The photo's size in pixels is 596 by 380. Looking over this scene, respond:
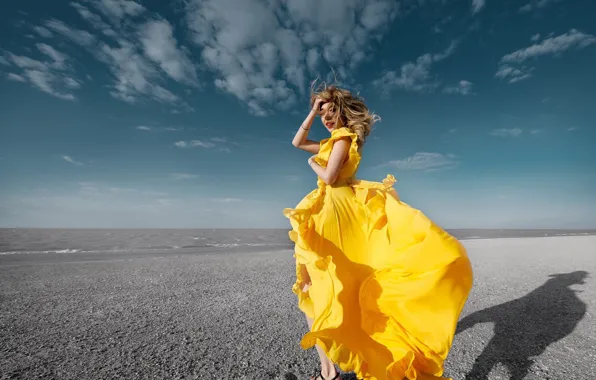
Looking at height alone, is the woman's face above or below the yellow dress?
above

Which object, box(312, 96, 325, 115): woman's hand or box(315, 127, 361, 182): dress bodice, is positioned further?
box(312, 96, 325, 115): woman's hand

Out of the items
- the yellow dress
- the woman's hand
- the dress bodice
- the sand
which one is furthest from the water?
the yellow dress

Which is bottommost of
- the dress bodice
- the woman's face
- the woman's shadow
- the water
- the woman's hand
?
the woman's shadow

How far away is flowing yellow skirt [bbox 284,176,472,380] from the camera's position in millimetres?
2156

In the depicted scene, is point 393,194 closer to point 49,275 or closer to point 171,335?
point 171,335

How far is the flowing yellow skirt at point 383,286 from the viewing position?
7.07 ft

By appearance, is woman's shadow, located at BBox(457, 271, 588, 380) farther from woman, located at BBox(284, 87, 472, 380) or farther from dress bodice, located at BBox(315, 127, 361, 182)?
dress bodice, located at BBox(315, 127, 361, 182)

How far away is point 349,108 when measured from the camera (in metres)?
2.86

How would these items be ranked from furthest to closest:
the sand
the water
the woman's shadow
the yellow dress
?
the water
the woman's shadow
the sand
the yellow dress

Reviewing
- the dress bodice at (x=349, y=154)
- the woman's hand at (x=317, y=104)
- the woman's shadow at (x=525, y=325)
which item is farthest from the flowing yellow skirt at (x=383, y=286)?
the woman's shadow at (x=525, y=325)

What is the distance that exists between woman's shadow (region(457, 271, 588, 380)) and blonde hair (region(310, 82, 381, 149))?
283cm

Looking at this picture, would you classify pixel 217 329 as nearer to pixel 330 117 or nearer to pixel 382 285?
pixel 382 285

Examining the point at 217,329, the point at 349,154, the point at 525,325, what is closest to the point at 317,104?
the point at 349,154

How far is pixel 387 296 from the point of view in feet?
7.51
